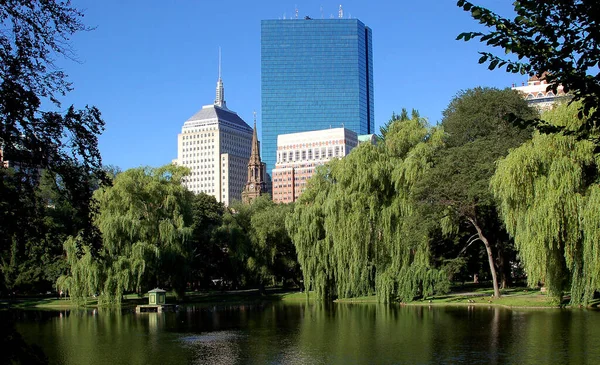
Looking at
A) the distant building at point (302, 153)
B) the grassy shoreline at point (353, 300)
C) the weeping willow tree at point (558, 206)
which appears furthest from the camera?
Answer: the distant building at point (302, 153)

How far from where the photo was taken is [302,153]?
172 meters

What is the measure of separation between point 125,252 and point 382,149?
19628mm

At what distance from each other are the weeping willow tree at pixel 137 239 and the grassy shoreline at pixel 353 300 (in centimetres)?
381

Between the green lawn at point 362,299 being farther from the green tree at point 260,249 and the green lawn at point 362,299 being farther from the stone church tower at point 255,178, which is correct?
the stone church tower at point 255,178

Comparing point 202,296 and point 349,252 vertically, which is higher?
point 349,252

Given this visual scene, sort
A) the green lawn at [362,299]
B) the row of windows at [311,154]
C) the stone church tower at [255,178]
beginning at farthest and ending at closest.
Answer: the row of windows at [311,154]
the stone church tower at [255,178]
the green lawn at [362,299]

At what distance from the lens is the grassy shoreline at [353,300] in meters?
40.4

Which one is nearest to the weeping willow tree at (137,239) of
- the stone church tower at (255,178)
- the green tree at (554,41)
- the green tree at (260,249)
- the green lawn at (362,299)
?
the green lawn at (362,299)

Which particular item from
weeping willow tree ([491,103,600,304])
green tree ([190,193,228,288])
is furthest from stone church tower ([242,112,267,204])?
weeping willow tree ([491,103,600,304])

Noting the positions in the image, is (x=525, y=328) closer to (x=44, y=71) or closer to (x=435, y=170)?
(x=435, y=170)

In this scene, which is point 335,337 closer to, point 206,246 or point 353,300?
point 353,300

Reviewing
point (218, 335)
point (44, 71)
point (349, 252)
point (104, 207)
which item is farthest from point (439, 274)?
point (44, 71)

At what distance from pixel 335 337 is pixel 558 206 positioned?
1265 cm

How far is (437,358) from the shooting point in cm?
2236
